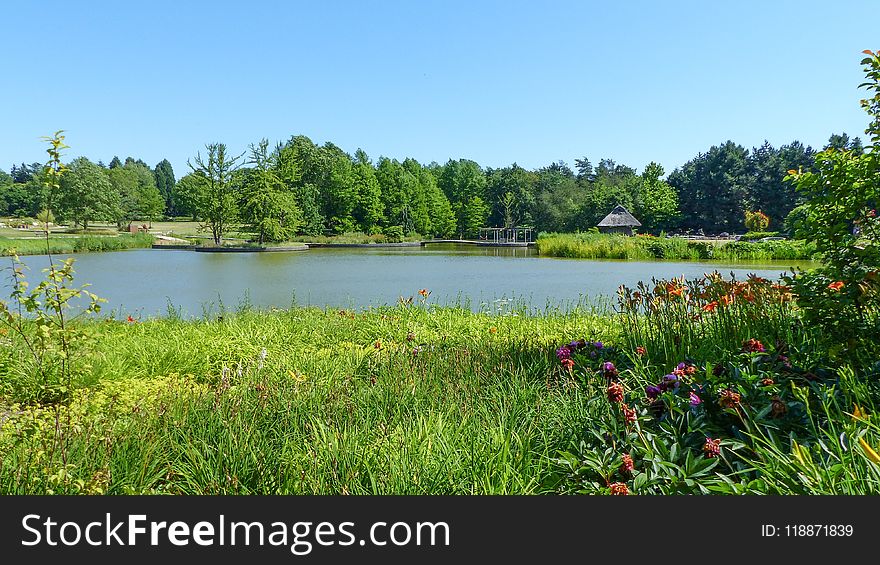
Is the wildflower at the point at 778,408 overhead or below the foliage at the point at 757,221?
below

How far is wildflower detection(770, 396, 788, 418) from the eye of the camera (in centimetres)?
222

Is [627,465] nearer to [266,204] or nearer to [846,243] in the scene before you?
[846,243]

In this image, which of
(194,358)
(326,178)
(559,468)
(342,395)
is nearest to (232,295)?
(194,358)

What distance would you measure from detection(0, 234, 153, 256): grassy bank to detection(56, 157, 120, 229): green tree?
3683 millimetres

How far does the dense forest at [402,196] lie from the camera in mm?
34812

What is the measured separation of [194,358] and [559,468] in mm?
3470

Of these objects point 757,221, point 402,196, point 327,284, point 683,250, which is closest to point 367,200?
point 402,196

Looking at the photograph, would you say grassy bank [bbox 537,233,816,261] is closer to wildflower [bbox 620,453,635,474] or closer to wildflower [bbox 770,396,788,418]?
wildflower [bbox 770,396,788,418]

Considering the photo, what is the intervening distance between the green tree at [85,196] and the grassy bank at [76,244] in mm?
3683

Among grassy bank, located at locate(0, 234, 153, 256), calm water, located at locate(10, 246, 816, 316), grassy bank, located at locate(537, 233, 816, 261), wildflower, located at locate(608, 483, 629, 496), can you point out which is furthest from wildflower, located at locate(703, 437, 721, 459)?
grassy bank, located at locate(0, 234, 153, 256)

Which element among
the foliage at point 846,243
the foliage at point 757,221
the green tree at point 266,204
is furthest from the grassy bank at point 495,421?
the foliage at point 757,221

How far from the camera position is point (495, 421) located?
8.38ft

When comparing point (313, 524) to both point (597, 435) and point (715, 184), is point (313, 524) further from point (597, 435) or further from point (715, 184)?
point (715, 184)

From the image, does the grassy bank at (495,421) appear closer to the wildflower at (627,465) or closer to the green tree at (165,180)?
the wildflower at (627,465)
